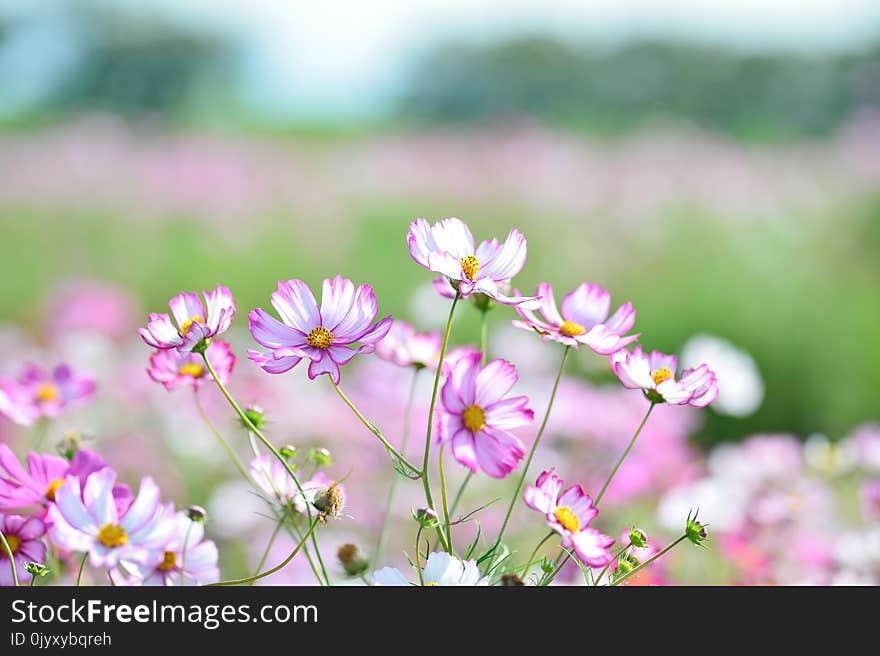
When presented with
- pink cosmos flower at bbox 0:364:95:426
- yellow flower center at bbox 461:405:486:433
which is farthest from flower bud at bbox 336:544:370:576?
pink cosmos flower at bbox 0:364:95:426

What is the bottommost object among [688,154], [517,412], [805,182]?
[517,412]

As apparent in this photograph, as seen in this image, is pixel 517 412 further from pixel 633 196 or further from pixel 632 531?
pixel 633 196

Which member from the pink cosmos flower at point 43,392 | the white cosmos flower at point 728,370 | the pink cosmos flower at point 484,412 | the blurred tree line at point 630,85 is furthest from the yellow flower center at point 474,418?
the blurred tree line at point 630,85

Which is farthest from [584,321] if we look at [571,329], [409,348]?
[409,348]

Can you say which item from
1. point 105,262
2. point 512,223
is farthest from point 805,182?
point 105,262

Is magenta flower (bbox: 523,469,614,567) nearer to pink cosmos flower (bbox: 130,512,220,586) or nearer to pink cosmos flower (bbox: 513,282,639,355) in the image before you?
pink cosmos flower (bbox: 513,282,639,355)

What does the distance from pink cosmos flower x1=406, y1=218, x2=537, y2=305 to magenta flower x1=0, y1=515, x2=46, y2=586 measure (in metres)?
0.26

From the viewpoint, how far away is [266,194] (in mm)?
4172

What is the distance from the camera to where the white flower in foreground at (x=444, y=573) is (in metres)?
0.46

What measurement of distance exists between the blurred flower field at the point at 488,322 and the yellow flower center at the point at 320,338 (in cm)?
2

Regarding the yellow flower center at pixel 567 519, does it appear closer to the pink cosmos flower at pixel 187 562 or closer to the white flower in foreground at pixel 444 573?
the white flower in foreground at pixel 444 573

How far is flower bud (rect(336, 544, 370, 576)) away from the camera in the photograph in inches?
20.5
